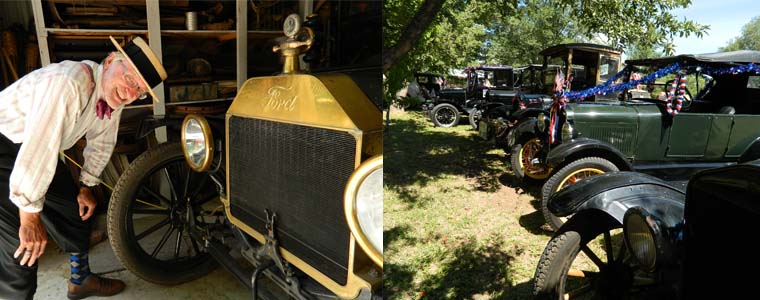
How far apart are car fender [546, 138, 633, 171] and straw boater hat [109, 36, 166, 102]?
84.1 inches

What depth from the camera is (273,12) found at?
4.86ft

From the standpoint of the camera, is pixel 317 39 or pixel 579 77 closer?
pixel 317 39

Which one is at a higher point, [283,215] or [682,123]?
[682,123]

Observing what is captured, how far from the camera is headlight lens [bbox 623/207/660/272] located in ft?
3.94

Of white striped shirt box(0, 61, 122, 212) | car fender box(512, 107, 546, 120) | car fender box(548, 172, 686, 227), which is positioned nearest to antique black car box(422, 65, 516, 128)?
car fender box(512, 107, 546, 120)

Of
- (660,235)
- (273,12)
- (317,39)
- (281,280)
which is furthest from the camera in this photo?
(273,12)

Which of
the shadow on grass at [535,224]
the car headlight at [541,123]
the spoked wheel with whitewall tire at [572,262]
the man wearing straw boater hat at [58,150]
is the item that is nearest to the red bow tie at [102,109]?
the man wearing straw boater hat at [58,150]

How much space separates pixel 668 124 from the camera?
2412 millimetres

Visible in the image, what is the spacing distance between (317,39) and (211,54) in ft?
1.56

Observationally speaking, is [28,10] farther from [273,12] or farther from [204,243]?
[204,243]

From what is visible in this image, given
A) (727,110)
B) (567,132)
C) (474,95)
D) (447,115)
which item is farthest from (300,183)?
(474,95)

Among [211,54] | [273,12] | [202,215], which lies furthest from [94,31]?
[202,215]

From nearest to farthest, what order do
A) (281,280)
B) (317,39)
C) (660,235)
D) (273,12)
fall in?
1. (281,280)
2. (660,235)
3. (317,39)
4. (273,12)

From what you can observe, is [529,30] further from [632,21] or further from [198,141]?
[198,141]
